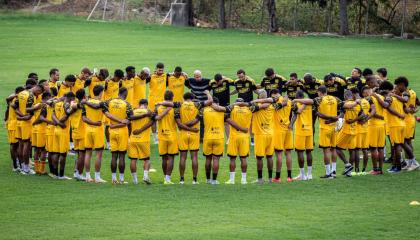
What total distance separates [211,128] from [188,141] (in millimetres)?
650

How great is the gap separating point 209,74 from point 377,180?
18.6m

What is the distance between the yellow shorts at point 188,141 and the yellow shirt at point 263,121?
1433mm

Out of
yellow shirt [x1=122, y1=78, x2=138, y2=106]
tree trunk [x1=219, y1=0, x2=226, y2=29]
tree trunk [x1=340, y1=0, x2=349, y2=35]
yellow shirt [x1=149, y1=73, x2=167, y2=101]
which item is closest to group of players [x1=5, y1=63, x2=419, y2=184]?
yellow shirt [x1=122, y1=78, x2=138, y2=106]

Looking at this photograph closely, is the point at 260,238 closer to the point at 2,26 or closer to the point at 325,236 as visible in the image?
the point at 325,236

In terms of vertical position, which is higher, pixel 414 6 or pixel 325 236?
pixel 414 6

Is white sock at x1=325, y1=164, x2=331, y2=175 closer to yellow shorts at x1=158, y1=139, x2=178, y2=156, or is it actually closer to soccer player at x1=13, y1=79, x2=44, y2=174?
yellow shorts at x1=158, y1=139, x2=178, y2=156

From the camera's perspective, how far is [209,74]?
39.1 m

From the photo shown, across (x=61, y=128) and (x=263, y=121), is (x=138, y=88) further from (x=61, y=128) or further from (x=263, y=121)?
(x=263, y=121)

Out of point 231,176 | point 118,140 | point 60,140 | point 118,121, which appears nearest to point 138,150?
point 118,140

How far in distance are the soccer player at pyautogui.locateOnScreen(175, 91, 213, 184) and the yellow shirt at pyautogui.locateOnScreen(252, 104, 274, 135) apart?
3.75 ft

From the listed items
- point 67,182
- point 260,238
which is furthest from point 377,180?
point 67,182

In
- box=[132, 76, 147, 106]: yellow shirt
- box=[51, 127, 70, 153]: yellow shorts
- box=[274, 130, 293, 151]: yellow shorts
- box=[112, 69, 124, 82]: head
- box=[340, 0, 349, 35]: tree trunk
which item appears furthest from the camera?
box=[340, 0, 349, 35]: tree trunk

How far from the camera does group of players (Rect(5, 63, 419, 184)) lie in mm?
20969

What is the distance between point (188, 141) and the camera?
834 inches
